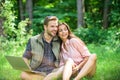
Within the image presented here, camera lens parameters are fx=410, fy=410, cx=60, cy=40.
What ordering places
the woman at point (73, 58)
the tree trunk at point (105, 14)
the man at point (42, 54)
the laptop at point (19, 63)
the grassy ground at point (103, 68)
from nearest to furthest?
1. the laptop at point (19, 63)
2. the woman at point (73, 58)
3. the man at point (42, 54)
4. the grassy ground at point (103, 68)
5. the tree trunk at point (105, 14)

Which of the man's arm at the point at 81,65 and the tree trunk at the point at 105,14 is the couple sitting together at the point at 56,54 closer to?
the man's arm at the point at 81,65

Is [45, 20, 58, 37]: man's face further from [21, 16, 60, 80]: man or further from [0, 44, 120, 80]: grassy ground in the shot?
[0, 44, 120, 80]: grassy ground

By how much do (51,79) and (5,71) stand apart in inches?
77.1

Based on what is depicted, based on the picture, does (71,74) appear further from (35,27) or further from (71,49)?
(35,27)

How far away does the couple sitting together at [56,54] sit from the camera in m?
6.80

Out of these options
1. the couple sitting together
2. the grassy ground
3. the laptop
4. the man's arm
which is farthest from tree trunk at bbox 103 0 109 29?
the laptop

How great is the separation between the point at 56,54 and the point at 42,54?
242 millimetres

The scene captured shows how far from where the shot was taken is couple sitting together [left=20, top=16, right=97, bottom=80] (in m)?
6.80

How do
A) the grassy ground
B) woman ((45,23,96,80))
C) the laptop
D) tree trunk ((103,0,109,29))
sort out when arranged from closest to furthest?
the laptop, woman ((45,23,96,80)), the grassy ground, tree trunk ((103,0,109,29))

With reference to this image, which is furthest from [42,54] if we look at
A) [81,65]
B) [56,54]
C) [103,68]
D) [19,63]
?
[103,68]

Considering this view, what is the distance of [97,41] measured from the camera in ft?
51.8

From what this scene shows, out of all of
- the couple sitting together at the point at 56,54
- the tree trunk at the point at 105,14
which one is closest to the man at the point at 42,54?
the couple sitting together at the point at 56,54

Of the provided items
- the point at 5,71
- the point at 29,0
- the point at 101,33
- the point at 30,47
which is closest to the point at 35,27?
the point at 29,0

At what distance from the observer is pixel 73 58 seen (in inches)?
273
